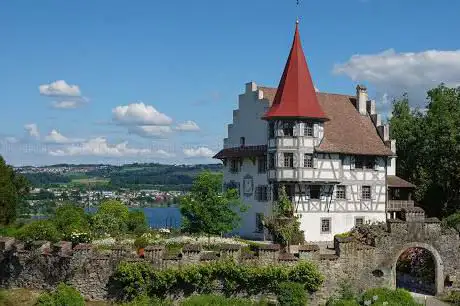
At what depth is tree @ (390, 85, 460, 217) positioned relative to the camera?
151 feet

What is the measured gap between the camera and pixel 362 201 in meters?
44.6

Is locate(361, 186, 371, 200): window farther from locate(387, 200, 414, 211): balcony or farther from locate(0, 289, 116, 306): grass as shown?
locate(0, 289, 116, 306): grass

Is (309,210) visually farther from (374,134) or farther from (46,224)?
(46,224)

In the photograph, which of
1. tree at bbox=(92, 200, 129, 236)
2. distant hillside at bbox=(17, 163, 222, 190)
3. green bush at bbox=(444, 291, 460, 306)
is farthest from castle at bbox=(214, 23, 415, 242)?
distant hillside at bbox=(17, 163, 222, 190)

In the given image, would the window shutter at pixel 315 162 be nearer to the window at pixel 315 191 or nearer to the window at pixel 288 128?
the window at pixel 315 191

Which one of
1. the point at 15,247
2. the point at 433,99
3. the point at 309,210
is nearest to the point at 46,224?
the point at 15,247

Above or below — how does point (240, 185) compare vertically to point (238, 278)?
above

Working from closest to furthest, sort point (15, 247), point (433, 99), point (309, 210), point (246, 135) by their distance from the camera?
point (15, 247) → point (309, 210) → point (246, 135) → point (433, 99)

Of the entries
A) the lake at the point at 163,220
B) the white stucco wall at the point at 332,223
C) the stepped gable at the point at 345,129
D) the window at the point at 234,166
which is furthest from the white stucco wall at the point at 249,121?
the lake at the point at 163,220

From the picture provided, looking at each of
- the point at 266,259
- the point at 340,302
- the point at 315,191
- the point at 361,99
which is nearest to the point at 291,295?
the point at 266,259

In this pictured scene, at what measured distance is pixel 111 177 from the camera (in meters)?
185

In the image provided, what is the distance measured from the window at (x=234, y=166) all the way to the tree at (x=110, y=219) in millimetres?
10412

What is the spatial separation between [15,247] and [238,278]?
33.5ft

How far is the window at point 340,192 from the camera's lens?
43.8 m
